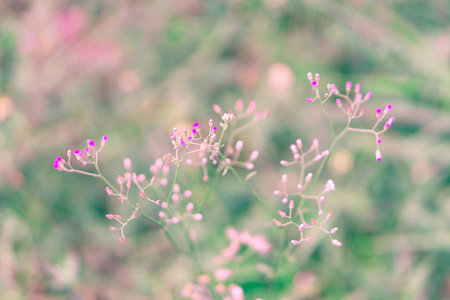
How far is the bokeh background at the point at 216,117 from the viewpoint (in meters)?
1.17

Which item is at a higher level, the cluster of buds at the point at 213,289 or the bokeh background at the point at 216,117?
the bokeh background at the point at 216,117

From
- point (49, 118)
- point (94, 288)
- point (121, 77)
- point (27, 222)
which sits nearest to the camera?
point (94, 288)

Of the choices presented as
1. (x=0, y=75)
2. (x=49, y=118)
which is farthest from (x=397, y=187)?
(x=0, y=75)

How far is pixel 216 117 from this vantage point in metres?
1.35

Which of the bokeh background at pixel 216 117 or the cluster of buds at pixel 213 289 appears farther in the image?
the bokeh background at pixel 216 117

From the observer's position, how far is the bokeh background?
3.83 feet

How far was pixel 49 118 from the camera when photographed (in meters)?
1.33

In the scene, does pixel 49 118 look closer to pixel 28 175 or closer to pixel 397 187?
pixel 28 175

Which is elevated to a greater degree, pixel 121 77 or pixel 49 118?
pixel 121 77

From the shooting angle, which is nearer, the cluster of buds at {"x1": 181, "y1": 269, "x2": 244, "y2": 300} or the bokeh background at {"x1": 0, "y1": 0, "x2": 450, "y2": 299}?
the cluster of buds at {"x1": 181, "y1": 269, "x2": 244, "y2": 300}

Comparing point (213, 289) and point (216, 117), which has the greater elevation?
point (216, 117)

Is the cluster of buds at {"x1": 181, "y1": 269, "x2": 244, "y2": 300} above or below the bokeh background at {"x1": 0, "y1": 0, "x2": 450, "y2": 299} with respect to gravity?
below

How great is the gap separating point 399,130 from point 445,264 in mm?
438

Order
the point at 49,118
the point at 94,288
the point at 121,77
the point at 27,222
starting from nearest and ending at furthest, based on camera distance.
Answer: the point at 94,288, the point at 27,222, the point at 49,118, the point at 121,77
